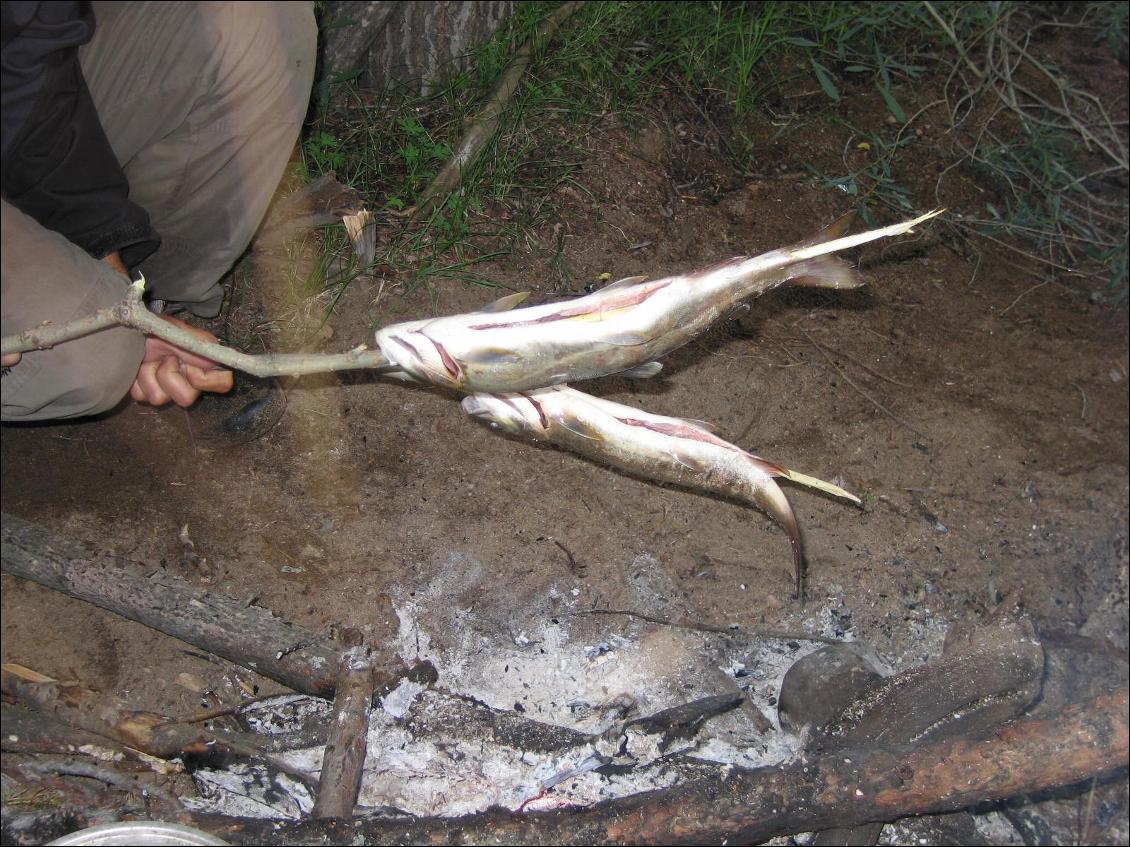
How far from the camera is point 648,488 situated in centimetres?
306

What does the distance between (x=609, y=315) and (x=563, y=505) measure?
1341mm

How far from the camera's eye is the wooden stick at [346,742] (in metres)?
2.12

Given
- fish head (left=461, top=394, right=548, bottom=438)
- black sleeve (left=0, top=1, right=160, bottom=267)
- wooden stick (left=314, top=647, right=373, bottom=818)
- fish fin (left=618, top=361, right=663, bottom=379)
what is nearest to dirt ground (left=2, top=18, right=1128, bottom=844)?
wooden stick (left=314, top=647, right=373, bottom=818)

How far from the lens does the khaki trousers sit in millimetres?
2295

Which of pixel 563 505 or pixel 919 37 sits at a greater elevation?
pixel 919 37

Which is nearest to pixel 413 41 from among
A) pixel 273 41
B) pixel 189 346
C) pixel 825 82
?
pixel 273 41

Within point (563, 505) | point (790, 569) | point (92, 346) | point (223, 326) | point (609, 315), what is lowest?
point (790, 569)

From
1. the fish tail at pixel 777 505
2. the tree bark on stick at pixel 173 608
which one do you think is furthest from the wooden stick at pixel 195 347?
the fish tail at pixel 777 505

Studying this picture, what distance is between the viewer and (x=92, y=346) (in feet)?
7.84

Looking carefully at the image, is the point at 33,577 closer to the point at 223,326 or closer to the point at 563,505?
the point at 223,326

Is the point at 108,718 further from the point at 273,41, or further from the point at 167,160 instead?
the point at 273,41

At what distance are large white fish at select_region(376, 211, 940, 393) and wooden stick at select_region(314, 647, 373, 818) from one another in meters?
0.95

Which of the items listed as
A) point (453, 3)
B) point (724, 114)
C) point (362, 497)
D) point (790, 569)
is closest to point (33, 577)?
point (362, 497)

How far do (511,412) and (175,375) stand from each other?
46.3 inches
